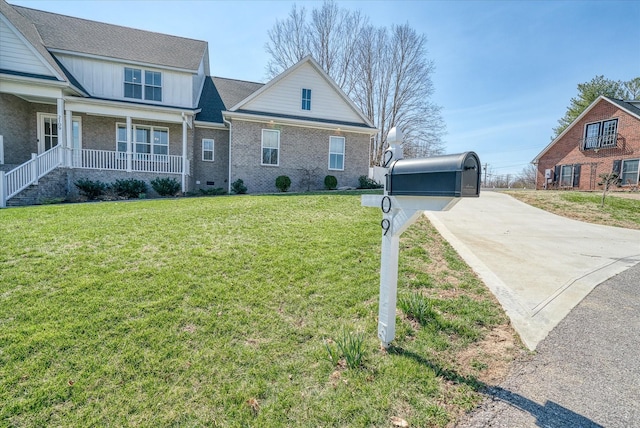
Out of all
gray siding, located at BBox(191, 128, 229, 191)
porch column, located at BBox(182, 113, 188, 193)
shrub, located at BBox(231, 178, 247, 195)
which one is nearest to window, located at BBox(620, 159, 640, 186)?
shrub, located at BBox(231, 178, 247, 195)

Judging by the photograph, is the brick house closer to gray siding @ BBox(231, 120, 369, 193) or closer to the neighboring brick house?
gray siding @ BBox(231, 120, 369, 193)

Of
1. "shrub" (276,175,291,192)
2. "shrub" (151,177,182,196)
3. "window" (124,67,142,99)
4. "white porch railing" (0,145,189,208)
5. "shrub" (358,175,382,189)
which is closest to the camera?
"white porch railing" (0,145,189,208)

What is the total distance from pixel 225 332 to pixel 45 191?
44.4 feet

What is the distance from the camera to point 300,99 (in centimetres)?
1658

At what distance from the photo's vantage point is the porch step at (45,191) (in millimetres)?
11439

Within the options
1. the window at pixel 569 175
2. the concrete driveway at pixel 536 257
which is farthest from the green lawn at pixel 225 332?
the window at pixel 569 175

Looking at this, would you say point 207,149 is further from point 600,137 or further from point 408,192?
point 600,137

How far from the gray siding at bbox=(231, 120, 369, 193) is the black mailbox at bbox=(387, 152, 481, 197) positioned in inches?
551

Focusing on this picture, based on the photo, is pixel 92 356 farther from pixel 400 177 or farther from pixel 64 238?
pixel 64 238

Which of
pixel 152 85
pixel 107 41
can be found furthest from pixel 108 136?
pixel 107 41

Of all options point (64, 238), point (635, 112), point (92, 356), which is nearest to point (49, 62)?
point (64, 238)

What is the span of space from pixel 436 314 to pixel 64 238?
21.0ft

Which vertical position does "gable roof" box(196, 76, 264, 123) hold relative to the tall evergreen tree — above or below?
below

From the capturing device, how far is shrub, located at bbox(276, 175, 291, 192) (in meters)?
15.6
